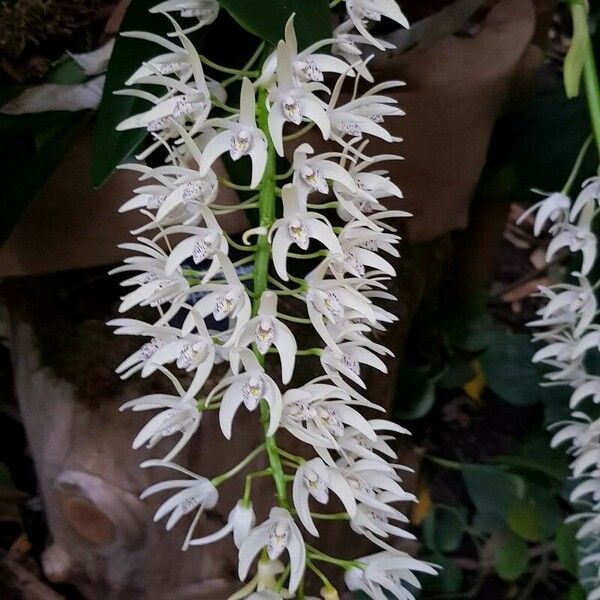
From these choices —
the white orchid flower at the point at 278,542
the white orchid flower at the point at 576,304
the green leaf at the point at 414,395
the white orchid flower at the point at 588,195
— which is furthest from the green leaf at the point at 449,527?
the white orchid flower at the point at 278,542

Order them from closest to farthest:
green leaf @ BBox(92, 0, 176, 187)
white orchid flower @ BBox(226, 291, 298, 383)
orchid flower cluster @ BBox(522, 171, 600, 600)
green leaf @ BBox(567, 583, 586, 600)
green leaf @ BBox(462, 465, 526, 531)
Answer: white orchid flower @ BBox(226, 291, 298, 383), green leaf @ BBox(92, 0, 176, 187), orchid flower cluster @ BBox(522, 171, 600, 600), green leaf @ BBox(567, 583, 586, 600), green leaf @ BBox(462, 465, 526, 531)

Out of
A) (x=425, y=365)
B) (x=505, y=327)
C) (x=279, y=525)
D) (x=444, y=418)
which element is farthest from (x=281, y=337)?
(x=505, y=327)

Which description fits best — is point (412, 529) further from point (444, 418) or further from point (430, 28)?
point (430, 28)

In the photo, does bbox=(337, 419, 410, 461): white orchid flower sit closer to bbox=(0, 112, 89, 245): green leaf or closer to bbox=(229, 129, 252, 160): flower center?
bbox=(229, 129, 252, 160): flower center

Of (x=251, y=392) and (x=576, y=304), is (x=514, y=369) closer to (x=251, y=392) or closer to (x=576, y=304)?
(x=576, y=304)

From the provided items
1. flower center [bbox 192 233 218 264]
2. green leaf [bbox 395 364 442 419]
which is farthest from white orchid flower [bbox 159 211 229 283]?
green leaf [bbox 395 364 442 419]

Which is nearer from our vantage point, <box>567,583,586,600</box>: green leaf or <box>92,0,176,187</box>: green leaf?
<box>92,0,176,187</box>: green leaf
